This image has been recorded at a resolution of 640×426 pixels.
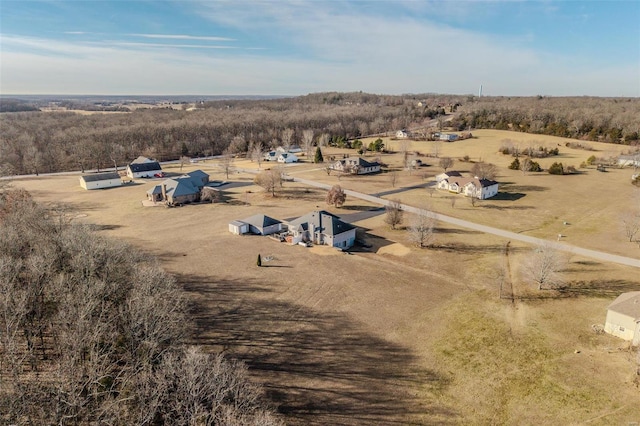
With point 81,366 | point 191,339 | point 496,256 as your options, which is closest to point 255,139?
point 496,256

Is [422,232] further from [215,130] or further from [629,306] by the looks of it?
[215,130]

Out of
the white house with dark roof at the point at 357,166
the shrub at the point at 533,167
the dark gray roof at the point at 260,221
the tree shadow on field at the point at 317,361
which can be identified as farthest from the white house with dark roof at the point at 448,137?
the tree shadow on field at the point at 317,361

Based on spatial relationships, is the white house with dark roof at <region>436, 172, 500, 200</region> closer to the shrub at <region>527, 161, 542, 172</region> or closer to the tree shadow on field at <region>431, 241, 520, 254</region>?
the tree shadow on field at <region>431, 241, 520, 254</region>

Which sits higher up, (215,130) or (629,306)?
(215,130)

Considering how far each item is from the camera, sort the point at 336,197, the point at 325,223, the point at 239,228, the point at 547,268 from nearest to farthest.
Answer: the point at 547,268, the point at 325,223, the point at 239,228, the point at 336,197

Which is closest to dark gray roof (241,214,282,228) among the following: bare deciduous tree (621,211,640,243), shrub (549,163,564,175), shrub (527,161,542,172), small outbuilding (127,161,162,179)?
bare deciduous tree (621,211,640,243)

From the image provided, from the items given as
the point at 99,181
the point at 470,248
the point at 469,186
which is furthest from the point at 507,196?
the point at 99,181

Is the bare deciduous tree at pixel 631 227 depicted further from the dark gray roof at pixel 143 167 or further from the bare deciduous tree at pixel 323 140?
the bare deciduous tree at pixel 323 140
